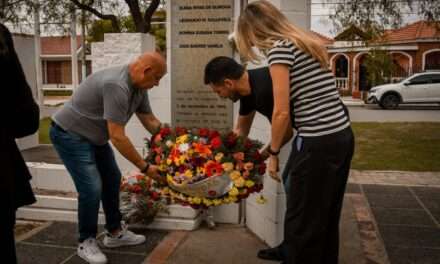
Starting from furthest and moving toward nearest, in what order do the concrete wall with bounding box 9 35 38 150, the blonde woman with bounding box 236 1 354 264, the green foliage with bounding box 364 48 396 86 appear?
the green foliage with bounding box 364 48 396 86 → the concrete wall with bounding box 9 35 38 150 → the blonde woman with bounding box 236 1 354 264

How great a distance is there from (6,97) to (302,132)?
1.62 metres

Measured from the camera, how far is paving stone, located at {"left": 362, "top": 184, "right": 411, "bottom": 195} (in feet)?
23.4

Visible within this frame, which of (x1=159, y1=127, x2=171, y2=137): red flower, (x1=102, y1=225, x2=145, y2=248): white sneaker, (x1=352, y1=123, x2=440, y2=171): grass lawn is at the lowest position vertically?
(x1=352, y1=123, x2=440, y2=171): grass lawn

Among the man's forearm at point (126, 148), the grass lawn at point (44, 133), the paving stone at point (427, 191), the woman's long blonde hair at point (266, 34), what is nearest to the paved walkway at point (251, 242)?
the paving stone at point (427, 191)

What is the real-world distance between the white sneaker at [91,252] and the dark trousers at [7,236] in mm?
1655

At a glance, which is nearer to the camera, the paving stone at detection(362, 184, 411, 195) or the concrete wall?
the paving stone at detection(362, 184, 411, 195)

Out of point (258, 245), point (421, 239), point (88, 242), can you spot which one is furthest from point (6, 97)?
point (421, 239)

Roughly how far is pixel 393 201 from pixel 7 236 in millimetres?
5204

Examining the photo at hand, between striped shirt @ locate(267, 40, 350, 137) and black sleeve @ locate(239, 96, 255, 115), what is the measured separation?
0.36m

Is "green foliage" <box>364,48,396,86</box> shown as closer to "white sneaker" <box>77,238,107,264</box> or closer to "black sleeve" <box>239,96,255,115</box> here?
"white sneaker" <box>77,238,107,264</box>

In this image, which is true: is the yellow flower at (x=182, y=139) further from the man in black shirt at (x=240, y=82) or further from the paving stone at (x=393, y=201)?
the paving stone at (x=393, y=201)

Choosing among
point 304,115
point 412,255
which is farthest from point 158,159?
point 412,255

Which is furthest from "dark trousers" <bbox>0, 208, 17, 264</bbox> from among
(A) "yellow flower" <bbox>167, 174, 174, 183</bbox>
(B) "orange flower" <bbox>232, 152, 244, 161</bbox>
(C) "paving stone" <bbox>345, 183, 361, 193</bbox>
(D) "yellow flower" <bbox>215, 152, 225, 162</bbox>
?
(C) "paving stone" <bbox>345, 183, 361, 193</bbox>

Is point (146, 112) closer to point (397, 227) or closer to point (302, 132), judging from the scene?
point (302, 132)
